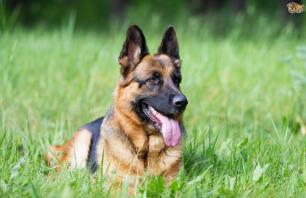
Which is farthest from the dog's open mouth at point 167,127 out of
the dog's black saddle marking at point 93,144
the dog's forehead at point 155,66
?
the dog's black saddle marking at point 93,144

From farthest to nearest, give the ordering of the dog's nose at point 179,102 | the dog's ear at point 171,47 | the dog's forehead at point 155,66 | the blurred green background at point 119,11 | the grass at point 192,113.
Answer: the blurred green background at point 119,11, the dog's ear at point 171,47, the dog's forehead at point 155,66, the dog's nose at point 179,102, the grass at point 192,113

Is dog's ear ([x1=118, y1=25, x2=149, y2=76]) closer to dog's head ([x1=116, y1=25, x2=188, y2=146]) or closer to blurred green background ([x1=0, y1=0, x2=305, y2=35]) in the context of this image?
dog's head ([x1=116, y1=25, x2=188, y2=146])

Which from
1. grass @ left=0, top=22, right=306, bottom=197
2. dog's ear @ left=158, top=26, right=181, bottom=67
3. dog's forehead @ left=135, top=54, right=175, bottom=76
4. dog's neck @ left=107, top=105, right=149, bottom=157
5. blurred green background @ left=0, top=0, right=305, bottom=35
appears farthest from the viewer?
blurred green background @ left=0, top=0, right=305, bottom=35

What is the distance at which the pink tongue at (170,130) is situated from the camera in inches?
213

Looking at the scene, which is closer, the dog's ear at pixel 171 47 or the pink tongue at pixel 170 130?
the pink tongue at pixel 170 130

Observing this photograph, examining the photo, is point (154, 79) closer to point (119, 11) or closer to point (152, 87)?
point (152, 87)

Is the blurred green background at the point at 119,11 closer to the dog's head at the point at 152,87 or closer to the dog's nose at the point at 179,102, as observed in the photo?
the dog's head at the point at 152,87

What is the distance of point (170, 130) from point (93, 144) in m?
0.91

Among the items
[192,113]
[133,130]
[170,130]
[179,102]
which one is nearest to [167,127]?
[170,130]

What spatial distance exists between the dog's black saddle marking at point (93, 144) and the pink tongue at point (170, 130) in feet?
2.20

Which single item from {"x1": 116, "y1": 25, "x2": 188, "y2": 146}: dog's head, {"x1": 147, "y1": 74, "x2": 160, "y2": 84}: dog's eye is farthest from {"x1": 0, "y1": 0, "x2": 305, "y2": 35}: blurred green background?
{"x1": 147, "y1": 74, "x2": 160, "y2": 84}: dog's eye

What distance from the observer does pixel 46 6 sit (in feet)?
83.3

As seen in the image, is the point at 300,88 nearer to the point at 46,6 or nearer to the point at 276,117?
the point at 276,117

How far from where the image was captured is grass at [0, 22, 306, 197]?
4844 millimetres
